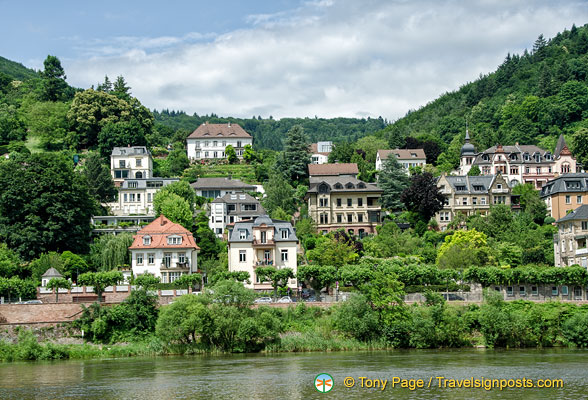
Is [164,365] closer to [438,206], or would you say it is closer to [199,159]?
[438,206]

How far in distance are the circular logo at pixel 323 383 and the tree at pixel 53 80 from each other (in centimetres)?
11782

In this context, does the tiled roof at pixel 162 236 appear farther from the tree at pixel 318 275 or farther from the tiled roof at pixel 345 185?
the tiled roof at pixel 345 185

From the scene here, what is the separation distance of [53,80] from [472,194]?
3402 inches

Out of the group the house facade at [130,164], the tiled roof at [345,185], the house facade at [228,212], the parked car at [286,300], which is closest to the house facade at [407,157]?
the tiled roof at [345,185]

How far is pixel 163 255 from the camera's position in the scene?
78.6m

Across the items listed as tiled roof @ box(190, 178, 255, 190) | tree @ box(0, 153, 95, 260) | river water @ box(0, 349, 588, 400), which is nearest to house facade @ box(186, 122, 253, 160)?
tiled roof @ box(190, 178, 255, 190)

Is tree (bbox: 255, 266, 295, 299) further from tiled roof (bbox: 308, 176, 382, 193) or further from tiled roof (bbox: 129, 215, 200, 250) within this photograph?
tiled roof (bbox: 308, 176, 382, 193)

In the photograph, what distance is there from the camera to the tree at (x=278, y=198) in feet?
321

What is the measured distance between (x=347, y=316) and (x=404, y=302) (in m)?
6.34

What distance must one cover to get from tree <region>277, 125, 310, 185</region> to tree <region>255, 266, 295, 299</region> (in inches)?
1587

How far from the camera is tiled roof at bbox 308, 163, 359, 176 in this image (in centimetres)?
10997

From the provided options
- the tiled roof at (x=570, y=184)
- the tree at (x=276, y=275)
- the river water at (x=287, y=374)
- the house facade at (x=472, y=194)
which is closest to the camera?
the river water at (x=287, y=374)

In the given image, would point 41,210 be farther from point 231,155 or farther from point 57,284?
point 231,155

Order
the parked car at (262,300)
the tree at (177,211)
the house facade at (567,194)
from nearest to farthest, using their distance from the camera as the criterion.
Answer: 1. the parked car at (262,300)
2. the tree at (177,211)
3. the house facade at (567,194)
